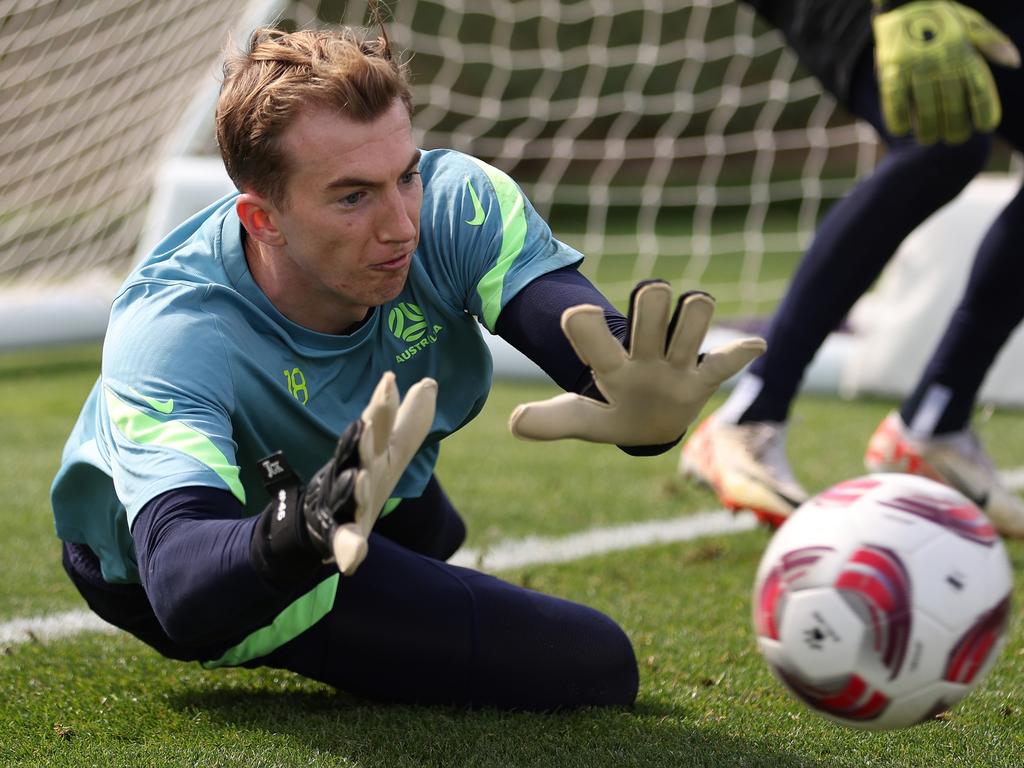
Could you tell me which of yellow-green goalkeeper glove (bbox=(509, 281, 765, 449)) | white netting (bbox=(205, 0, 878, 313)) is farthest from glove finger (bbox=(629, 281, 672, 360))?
white netting (bbox=(205, 0, 878, 313))

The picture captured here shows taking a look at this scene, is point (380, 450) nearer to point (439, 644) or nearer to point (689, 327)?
point (689, 327)

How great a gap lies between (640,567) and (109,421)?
180cm

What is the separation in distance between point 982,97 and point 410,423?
2151 mm

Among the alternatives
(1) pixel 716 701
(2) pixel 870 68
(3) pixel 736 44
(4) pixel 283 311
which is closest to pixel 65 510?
(4) pixel 283 311

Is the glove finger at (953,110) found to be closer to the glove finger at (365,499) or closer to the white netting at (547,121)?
the glove finger at (365,499)

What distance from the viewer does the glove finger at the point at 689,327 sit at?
2074mm

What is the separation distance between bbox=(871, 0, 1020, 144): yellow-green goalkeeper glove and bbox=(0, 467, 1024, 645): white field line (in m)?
1.17

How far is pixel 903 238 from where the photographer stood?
382 centimetres

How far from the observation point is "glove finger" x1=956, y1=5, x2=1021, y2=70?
3.58 meters

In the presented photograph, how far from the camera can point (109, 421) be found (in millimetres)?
2346

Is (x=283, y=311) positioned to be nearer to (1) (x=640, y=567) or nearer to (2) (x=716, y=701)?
(2) (x=716, y=701)

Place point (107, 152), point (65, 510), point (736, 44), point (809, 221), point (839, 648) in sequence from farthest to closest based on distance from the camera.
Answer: point (809, 221)
point (736, 44)
point (107, 152)
point (65, 510)
point (839, 648)

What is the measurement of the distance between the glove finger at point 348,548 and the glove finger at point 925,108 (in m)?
2.23

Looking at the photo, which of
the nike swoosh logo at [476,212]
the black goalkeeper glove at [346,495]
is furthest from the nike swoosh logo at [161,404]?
the nike swoosh logo at [476,212]
